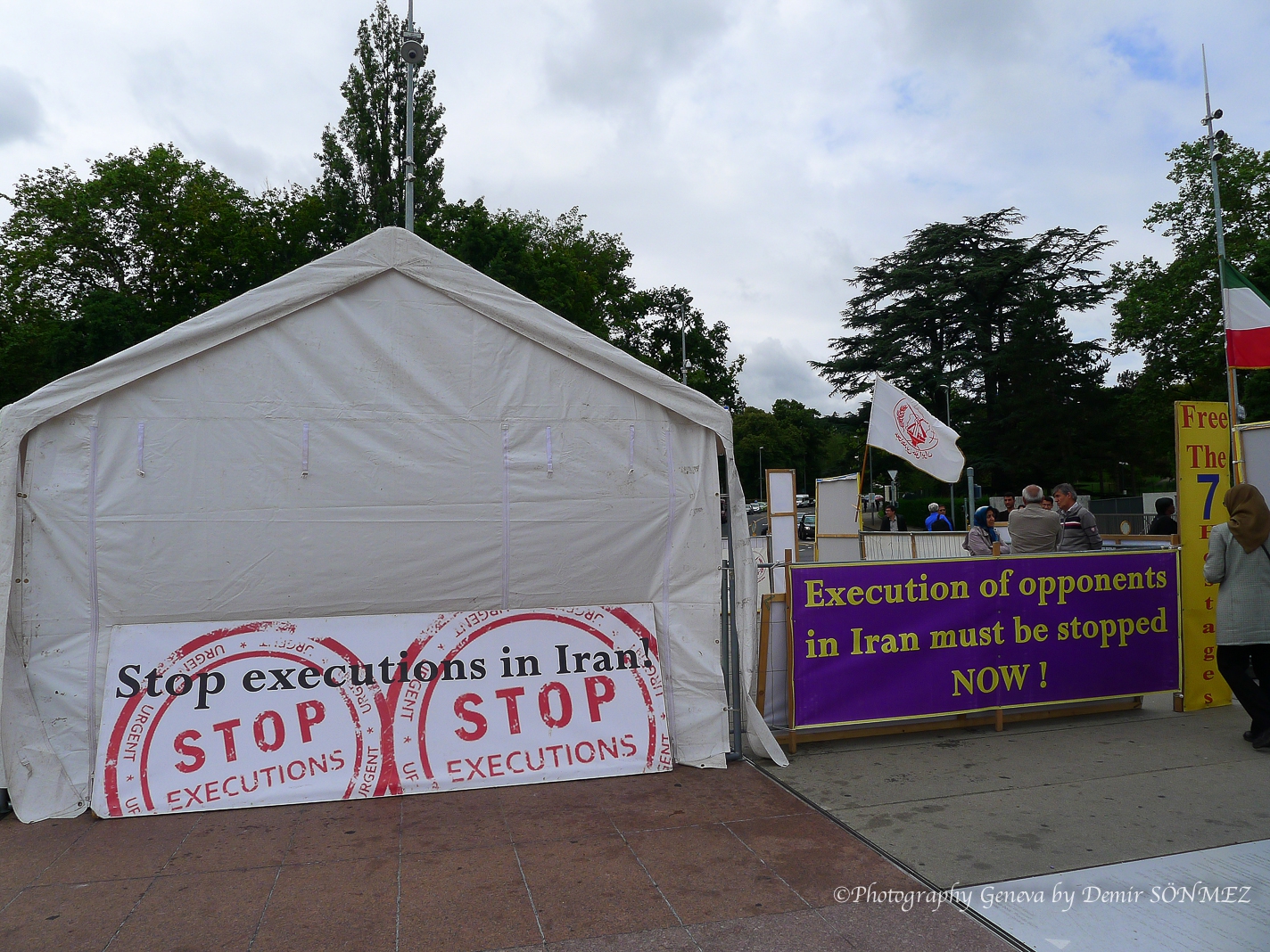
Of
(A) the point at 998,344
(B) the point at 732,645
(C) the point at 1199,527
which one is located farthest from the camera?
(A) the point at 998,344

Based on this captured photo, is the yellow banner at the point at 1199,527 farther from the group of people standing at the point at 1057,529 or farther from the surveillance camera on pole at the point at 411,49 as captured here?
the surveillance camera on pole at the point at 411,49

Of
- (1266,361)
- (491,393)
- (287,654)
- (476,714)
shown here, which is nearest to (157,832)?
(287,654)

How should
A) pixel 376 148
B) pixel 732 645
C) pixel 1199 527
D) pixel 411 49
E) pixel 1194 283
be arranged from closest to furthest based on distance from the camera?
pixel 732 645 < pixel 1199 527 < pixel 411 49 < pixel 376 148 < pixel 1194 283

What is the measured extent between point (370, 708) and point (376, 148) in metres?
25.6

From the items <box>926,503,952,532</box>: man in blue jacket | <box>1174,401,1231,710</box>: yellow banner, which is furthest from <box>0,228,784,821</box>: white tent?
<box>926,503,952,532</box>: man in blue jacket

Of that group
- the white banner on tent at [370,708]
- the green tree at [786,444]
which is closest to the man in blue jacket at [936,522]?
the white banner on tent at [370,708]

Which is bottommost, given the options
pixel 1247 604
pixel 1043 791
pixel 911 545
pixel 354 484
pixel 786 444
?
pixel 1043 791

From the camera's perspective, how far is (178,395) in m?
5.35

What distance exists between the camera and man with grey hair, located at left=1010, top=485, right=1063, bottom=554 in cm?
762

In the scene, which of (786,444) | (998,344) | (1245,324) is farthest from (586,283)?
(786,444)

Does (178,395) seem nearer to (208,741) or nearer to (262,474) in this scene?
(262,474)

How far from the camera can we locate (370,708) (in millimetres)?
5312

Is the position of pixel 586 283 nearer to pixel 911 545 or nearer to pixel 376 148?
pixel 376 148

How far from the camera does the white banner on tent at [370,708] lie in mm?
5012
